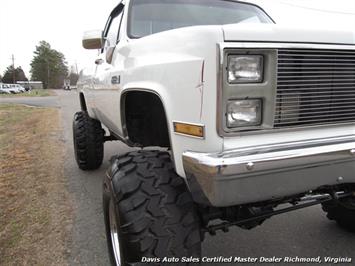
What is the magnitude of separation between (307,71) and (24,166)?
5026 millimetres

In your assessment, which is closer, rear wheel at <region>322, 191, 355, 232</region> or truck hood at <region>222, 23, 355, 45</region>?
truck hood at <region>222, 23, 355, 45</region>

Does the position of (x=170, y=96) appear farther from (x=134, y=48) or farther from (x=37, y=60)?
(x=37, y=60)

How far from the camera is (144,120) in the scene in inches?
129

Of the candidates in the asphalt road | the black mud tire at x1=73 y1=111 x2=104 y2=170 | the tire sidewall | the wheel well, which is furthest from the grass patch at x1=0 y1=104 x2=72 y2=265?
the wheel well

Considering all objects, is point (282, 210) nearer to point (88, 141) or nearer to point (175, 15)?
point (175, 15)

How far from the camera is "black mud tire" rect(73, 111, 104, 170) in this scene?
204 inches

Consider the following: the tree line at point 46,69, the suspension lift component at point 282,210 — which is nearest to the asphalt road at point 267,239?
the suspension lift component at point 282,210

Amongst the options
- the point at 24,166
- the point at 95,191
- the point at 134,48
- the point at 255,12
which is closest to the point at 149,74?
the point at 134,48

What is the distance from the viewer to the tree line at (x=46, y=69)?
89562 millimetres

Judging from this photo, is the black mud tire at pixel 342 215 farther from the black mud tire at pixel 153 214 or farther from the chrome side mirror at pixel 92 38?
the chrome side mirror at pixel 92 38

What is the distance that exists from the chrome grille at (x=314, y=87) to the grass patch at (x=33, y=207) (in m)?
2.08

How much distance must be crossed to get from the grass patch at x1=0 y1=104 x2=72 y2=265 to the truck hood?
2171 millimetres

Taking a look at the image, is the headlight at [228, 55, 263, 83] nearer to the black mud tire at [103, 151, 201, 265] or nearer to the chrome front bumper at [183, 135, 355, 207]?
the chrome front bumper at [183, 135, 355, 207]

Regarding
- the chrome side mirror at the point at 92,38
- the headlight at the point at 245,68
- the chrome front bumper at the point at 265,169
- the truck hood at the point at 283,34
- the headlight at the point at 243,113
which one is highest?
the chrome side mirror at the point at 92,38
